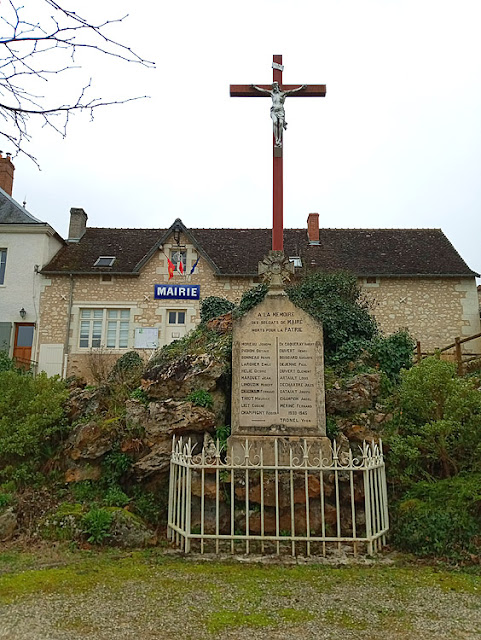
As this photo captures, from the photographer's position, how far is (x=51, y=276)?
18.2 metres

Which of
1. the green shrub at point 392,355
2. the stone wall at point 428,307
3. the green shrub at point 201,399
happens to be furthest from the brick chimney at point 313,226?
the green shrub at point 201,399

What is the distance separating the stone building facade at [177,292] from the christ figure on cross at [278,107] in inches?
327

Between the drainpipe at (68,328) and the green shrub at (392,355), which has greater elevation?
the drainpipe at (68,328)

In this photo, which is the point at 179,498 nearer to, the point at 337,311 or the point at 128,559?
the point at 128,559

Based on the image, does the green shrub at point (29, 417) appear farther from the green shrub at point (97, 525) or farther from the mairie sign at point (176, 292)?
the mairie sign at point (176, 292)

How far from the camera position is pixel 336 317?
356 inches

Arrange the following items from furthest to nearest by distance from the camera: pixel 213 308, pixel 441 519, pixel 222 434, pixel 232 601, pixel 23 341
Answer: pixel 23 341 → pixel 213 308 → pixel 222 434 → pixel 441 519 → pixel 232 601

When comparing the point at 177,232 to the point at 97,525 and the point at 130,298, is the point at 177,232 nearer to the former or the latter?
the point at 130,298

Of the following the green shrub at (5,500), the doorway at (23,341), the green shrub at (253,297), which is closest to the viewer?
the green shrub at (5,500)

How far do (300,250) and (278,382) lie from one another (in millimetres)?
13175

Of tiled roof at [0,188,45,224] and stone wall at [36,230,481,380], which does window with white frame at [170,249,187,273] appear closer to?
stone wall at [36,230,481,380]

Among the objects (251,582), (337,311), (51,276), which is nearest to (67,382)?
(337,311)

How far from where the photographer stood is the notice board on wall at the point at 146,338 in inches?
695

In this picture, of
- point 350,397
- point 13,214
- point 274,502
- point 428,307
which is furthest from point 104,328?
point 274,502
